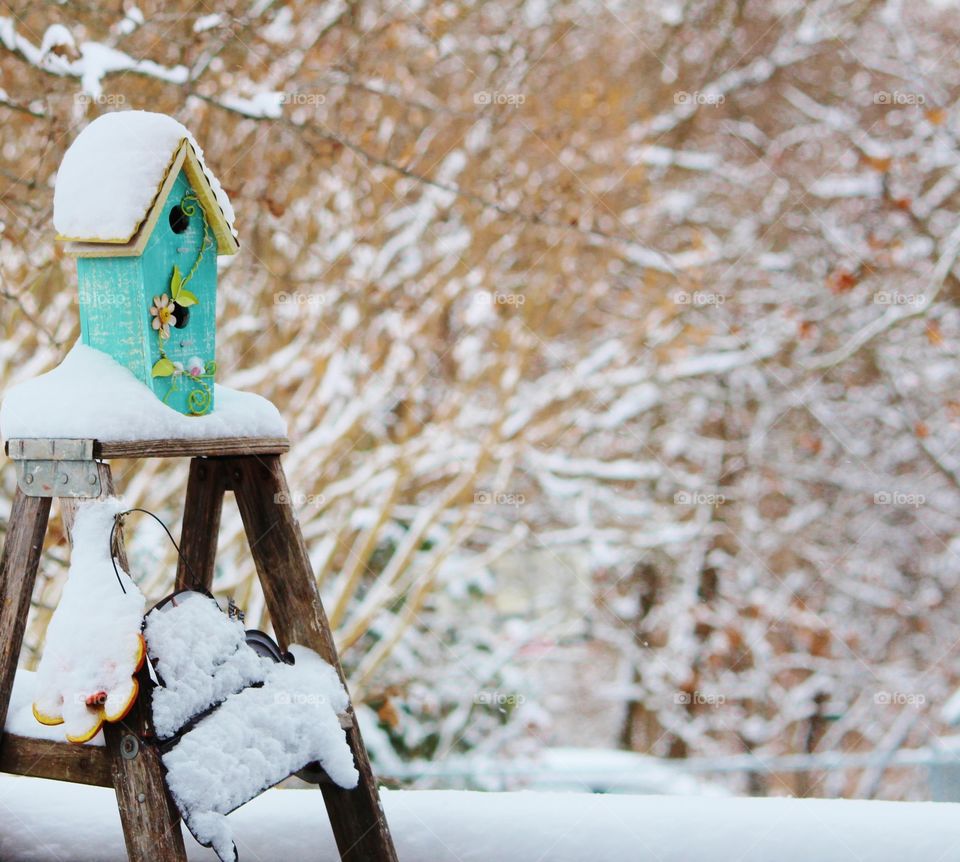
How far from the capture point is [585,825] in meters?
1.71

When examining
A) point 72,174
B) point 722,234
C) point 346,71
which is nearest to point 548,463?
point 722,234

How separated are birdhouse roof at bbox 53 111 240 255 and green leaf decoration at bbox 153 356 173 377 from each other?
16 cm

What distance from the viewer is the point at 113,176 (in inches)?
56.4

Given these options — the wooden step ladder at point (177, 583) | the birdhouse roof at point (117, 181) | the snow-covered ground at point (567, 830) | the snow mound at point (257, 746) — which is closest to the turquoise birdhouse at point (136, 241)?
the birdhouse roof at point (117, 181)

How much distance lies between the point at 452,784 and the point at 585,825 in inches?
132

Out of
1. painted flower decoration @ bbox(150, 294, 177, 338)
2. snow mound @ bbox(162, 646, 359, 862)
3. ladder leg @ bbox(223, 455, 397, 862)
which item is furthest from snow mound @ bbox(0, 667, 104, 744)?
painted flower decoration @ bbox(150, 294, 177, 338)

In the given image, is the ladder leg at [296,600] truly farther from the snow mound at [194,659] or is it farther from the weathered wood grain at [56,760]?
Result: the weathered wood grain at [56,760]

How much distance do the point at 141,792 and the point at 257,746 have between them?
0.66 feet

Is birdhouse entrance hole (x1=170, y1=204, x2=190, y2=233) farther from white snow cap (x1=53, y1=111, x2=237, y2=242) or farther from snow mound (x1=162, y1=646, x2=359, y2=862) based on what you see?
snow mound (x1=162, y1=646, x2=359, y2=862)

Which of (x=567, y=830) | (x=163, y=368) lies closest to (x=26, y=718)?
(x=163, y=368)

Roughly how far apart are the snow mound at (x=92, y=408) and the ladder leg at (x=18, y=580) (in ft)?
0.37

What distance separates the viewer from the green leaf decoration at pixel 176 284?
152cm

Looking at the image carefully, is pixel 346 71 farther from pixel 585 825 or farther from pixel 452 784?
pixel 452 784

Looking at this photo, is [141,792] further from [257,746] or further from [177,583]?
[177,583]
